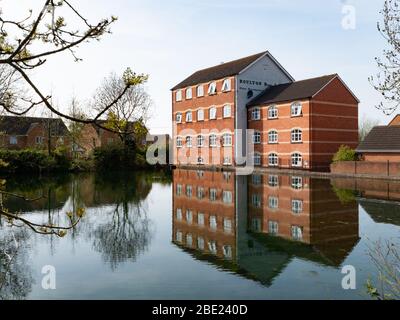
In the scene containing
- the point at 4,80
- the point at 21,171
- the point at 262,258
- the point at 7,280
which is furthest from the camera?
the point at 21,171

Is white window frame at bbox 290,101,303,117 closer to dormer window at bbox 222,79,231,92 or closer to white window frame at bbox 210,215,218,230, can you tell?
dormer window at bbox 222,79,231,92

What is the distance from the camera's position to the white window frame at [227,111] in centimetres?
4256

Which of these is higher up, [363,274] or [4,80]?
[4,80]

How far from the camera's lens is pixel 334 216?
13664 millimetres

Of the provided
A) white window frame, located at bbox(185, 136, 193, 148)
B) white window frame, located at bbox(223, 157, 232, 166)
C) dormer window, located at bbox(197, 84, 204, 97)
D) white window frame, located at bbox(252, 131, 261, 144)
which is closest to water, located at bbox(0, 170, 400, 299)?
white window frame, located at bbox(252, 131, 261, 144)

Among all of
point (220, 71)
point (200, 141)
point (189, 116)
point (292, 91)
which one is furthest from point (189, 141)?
point (292, 91)

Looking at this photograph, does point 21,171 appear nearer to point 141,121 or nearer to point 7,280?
point 7,280

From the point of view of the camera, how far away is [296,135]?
3678cm

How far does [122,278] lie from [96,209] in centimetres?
957

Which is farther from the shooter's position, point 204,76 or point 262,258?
point 204,76

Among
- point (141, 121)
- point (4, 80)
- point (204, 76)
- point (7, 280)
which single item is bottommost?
point (7, 280)

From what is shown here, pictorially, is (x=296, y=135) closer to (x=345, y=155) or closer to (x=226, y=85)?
(x=345, y=155)

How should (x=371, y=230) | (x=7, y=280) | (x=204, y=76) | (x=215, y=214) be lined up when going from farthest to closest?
(x=204, y=76), (x=215, y=214), (x=371, y=230), (x=7, y=280)
